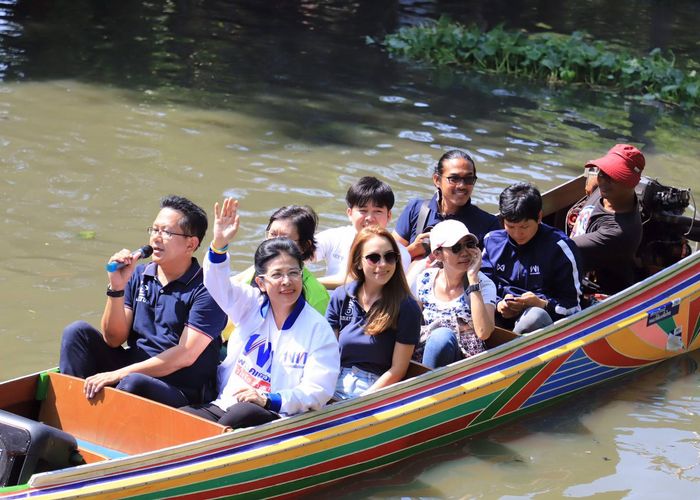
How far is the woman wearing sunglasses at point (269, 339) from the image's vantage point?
4926 millimetres

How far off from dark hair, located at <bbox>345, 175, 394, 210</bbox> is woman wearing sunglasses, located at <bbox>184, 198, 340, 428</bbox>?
1.27 m

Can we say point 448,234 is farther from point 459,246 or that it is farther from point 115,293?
point 115,293

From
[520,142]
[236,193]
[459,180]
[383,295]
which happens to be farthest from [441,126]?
[383,295]

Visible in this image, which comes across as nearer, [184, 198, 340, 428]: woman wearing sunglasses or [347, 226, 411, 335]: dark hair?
[184, 198, 340, 428]: woman wearing sunglasses

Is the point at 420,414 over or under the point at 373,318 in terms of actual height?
under

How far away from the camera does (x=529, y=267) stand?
20.3 feet

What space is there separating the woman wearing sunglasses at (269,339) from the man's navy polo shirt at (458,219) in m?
1.81

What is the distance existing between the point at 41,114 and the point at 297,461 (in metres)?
7.55

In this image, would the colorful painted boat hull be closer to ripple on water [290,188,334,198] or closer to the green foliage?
ripple on water [290,188,334,198]

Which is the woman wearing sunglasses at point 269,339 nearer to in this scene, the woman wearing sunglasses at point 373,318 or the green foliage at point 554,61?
the woman wearing sunglasses at point 373,318

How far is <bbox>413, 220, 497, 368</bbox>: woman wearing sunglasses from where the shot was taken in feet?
18.6

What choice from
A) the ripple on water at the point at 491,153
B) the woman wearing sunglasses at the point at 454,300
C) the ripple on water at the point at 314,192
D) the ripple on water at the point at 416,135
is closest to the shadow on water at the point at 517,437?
the woman wearing sunglasses at the point at 454,300

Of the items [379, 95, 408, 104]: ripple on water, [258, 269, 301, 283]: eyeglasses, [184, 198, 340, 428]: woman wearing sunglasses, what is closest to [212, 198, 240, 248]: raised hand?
[184, 198, 340, 428]: woman wearing sunglasses

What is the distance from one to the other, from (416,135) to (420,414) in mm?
6730
